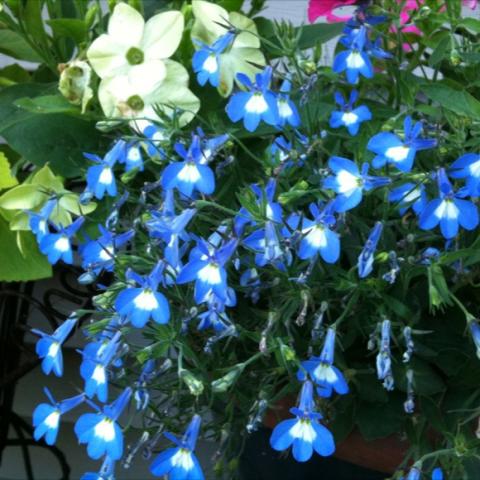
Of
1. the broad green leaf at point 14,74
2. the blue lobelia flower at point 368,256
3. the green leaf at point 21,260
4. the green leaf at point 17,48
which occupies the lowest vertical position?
the green leaf at point 21,260

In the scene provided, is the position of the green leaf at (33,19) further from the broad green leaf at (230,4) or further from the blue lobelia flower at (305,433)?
the blue lobelia flower at (305,433)

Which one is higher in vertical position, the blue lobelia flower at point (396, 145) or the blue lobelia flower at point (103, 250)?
the blue lobelia flower at point (396, 145)

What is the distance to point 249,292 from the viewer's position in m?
0.75

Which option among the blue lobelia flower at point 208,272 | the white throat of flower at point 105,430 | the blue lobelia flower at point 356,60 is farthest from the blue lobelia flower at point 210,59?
the white throat of flower at point 105,430

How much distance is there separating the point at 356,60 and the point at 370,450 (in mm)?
361

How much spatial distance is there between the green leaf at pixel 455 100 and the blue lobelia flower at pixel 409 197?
94mm

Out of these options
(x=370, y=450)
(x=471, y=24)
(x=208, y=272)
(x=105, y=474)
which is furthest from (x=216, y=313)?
(x=471, y=24)

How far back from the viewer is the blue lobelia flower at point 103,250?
749 mm

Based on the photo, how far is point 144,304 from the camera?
2.15ft

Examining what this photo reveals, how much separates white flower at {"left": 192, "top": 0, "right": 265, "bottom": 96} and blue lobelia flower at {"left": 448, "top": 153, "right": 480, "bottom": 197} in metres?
0.27

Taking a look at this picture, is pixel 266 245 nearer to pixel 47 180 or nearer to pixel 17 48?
pixel 47 180

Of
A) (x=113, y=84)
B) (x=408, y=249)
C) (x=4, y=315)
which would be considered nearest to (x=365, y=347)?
(x=408, y=249)

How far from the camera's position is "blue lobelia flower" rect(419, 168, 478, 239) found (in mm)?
655

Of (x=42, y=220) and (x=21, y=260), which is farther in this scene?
(x=21, y=260)
